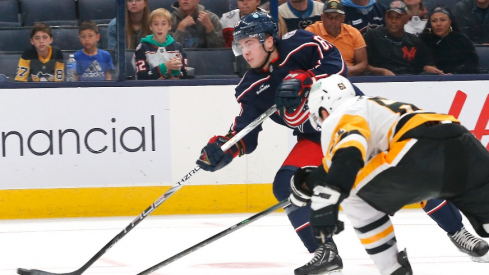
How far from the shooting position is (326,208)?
267 centimetres

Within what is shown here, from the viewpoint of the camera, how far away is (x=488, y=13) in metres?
5.68

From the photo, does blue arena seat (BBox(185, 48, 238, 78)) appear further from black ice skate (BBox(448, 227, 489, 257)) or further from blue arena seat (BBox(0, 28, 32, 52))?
black ice skate (BBox(448, 227, 489, 257))

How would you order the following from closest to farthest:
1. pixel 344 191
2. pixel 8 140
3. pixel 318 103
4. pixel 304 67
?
1. pixel 344 191
2. pixel 318 103
3. pixel 304 67
4. pixel 8 140

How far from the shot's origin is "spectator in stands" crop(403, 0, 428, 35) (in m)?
5.57

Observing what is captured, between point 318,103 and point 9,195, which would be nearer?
point 318,103

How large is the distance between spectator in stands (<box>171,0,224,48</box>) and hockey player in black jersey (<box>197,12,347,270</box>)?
1596 mm

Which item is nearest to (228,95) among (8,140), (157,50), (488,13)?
(157,50)

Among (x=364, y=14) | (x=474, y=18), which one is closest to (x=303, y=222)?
(x=364, y=14)

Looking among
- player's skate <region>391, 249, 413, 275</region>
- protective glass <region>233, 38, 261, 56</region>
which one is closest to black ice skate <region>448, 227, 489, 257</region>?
player's skate <region>391, 249, 413, 275</region>

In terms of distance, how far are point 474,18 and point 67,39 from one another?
2.75 metres

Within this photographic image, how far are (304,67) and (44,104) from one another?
222cm

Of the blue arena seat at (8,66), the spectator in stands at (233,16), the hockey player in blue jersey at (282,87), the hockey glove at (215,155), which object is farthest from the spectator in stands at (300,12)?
the hockey glove at (215,155)

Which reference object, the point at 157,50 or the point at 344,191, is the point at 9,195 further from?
the point at 344,191

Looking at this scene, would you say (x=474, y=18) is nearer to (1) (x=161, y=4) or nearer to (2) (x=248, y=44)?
(1) (x=161, y=4)
